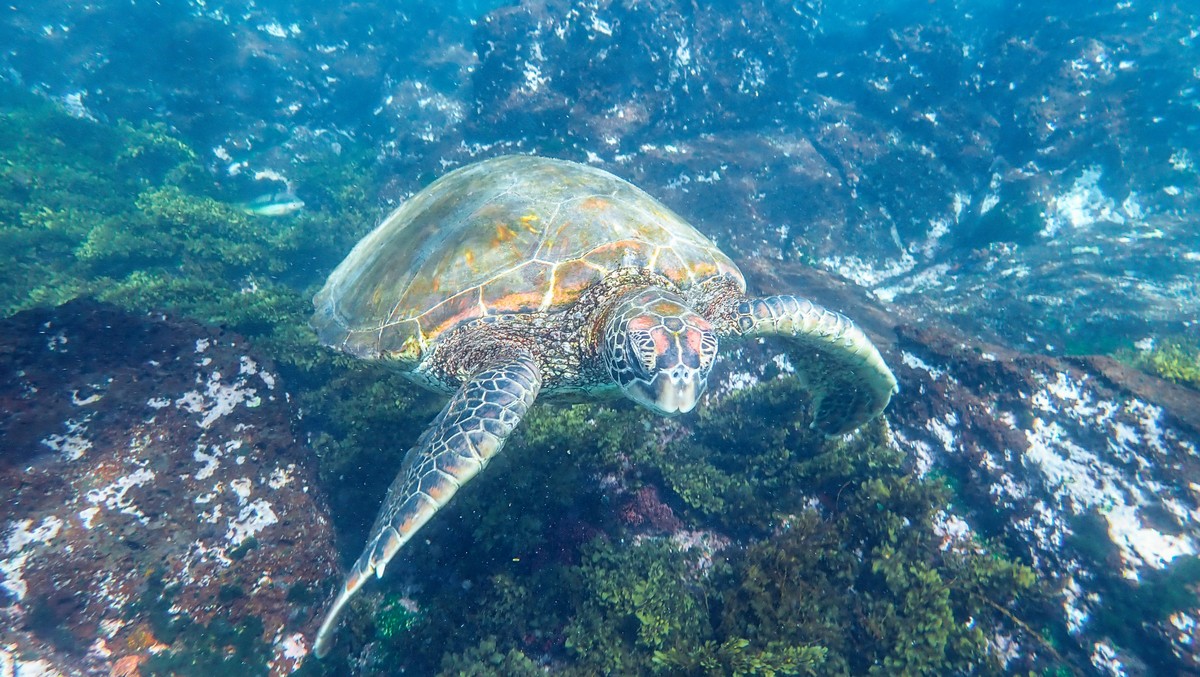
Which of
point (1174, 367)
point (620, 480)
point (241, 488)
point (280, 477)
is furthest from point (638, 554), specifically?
point (1174, 367)

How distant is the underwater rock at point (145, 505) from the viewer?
314 cm

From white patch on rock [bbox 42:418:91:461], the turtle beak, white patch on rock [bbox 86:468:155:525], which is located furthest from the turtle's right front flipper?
white patch on rock [bbox 42:418:91:461]

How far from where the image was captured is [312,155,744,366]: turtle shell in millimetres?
4098

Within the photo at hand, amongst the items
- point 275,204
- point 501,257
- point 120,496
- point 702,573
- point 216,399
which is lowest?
point 702,573

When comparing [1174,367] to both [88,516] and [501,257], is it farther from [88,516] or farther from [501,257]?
[88,516]

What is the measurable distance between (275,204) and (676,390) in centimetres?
1536

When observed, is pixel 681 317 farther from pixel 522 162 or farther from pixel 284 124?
pixel 284 124

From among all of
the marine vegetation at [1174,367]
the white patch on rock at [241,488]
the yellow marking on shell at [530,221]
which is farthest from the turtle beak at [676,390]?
the marine vegetation at [1174,367]

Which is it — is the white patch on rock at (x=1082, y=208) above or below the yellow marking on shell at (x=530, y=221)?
below

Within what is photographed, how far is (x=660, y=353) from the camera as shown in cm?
314

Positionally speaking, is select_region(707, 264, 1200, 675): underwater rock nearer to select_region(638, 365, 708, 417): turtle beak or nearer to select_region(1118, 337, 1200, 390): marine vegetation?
select_region(1118, 337, 1200, 390): marine vegetation

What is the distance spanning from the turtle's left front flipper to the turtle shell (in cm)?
66

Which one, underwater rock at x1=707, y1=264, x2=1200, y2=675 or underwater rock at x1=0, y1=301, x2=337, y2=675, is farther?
underwater rock at x1=707, y1=264, x2=1200, y2=675

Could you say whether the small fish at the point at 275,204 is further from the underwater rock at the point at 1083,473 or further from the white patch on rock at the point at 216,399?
the underwater rock at the point at 1083,473
